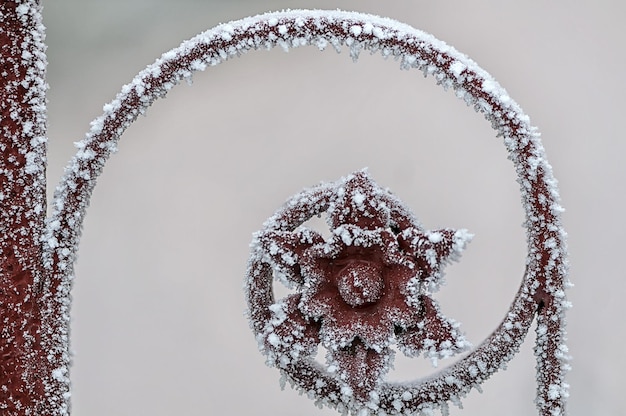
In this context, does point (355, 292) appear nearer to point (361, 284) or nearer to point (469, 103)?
point (361, 284)

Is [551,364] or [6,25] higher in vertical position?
[6,25]

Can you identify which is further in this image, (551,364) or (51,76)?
(51,76)

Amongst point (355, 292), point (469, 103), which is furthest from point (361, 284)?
point (469, 103)

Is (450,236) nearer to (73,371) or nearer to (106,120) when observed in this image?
(106,120)

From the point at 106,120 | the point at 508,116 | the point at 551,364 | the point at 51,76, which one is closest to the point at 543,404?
the point at 551,364
